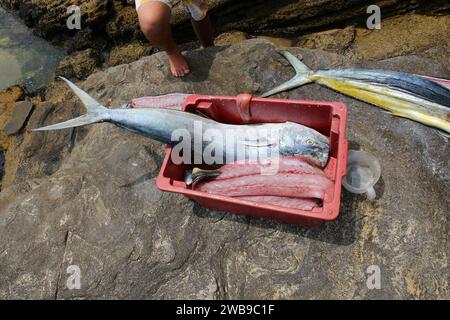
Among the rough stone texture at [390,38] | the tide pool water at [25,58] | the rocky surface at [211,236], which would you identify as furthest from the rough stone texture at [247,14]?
the rocky surface at [211,236]

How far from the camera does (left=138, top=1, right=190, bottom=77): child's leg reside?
10.4ft

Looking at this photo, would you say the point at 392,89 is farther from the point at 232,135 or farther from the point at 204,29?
the point at 204,29

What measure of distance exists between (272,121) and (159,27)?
1.32 metres

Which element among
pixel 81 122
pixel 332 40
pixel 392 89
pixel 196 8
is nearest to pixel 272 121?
pixel 392 89

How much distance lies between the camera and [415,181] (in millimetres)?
2621

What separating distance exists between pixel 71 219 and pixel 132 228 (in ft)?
1.51

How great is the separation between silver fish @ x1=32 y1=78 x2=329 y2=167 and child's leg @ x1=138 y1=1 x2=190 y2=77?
92 cm

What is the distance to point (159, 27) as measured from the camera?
321 centimetres

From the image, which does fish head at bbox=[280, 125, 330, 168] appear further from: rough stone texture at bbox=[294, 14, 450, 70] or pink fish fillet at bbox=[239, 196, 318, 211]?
rough stone texture at bbox=[294, 14, 450, 70]

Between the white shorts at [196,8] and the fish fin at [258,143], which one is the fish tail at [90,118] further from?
the white shorts at [196,8]

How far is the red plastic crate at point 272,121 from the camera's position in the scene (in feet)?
7.26

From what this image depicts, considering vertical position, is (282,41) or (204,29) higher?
(204,29)

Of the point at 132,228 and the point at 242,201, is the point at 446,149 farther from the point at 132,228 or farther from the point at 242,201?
the point at 132,228

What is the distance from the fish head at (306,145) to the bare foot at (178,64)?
4.32 feet
